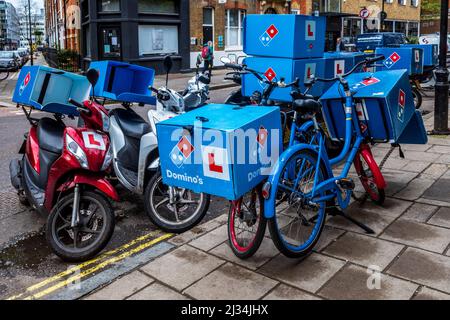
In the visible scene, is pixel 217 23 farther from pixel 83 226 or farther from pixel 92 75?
pixel 83 226

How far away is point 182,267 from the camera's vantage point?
142 inches

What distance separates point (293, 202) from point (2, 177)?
4634 mm

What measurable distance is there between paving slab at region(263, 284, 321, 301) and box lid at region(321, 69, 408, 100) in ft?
6.80

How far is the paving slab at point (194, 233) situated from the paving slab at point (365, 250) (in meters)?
1.16

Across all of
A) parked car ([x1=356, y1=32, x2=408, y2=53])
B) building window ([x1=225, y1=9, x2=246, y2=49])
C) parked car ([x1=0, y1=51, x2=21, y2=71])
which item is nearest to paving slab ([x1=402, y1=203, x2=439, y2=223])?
parked car ([x1=356, y1=32, x2=408, y2=53])

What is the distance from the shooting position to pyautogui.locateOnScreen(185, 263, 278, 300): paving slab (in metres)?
3.15

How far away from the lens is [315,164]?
12.4 ft

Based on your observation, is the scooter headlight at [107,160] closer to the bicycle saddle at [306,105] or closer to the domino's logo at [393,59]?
the bicycle saddle at [306,105]

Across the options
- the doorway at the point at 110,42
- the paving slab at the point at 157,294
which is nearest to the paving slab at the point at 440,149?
the paving slab at the point at 157,294

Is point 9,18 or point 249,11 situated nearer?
point 249,11

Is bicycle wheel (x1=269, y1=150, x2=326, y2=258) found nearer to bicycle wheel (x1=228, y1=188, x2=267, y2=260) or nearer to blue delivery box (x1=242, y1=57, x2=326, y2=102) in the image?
bicycle wheel (x1=228, y1=188, x2=267, y2=260)

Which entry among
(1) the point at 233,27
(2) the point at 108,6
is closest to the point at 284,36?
(2) the point at 108,6
